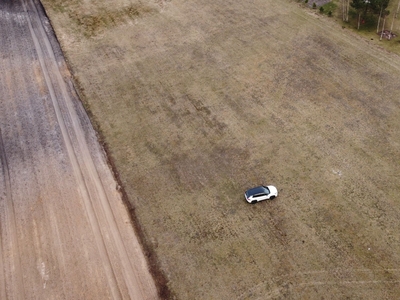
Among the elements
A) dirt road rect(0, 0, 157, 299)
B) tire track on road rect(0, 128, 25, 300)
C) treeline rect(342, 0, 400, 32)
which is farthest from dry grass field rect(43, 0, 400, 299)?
tire track on road rect(0, 128, 25, 300)

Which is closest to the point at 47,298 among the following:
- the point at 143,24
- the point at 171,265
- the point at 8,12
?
the point at 171,265

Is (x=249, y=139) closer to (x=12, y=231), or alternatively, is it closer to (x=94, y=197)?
(x=94, y=197)

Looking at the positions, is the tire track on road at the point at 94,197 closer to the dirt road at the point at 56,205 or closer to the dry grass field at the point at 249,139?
the dirt road at the point at 56,205

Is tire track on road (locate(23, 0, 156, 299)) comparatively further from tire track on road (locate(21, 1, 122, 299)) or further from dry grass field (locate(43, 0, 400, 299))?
dry grass field (locate(43, 0, 400, 299))

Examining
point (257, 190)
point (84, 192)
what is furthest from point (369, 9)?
point (84, 192)

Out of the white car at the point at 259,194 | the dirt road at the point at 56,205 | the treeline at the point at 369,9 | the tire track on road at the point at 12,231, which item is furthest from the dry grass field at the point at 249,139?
the tire track on road at the point at 12,231

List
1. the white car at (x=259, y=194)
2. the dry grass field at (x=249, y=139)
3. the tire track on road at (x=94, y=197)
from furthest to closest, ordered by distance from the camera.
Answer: the white car at (x=259, y=194), the dry grass field at (x=249, y=139), the tire track on road at (x=94, y=197)
